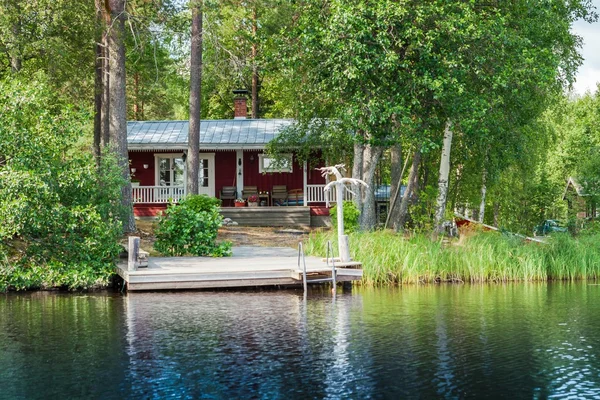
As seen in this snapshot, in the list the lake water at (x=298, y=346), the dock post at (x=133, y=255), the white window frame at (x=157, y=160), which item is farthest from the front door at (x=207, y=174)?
the lake water at (x=298, y=346)

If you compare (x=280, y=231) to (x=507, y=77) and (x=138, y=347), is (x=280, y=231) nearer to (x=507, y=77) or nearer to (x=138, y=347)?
(x=507, y=77)

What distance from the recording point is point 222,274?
16.5 metres

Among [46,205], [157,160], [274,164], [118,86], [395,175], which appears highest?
[118,86]

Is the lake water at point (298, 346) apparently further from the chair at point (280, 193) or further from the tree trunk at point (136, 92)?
the tree trunk at point (136, 92)

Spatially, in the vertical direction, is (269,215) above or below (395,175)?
below

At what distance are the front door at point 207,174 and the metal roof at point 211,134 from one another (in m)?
0.97

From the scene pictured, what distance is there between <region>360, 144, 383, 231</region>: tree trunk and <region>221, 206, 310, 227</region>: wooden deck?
15.3 ft

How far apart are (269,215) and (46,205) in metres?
Result: 12.3

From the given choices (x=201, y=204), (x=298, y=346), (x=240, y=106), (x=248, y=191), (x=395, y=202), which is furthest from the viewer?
→ (x=240, y=106)

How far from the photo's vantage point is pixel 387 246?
1833 centimetres

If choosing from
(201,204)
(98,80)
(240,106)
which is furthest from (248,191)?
(201,204)

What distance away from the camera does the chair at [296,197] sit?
30.0 meters

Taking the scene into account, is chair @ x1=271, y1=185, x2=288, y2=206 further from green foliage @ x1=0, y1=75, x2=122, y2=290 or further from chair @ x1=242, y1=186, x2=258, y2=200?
green foliage @ x1=0, y1=75, x2=122, y2=290

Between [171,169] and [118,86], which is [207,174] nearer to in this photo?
[171,169]
